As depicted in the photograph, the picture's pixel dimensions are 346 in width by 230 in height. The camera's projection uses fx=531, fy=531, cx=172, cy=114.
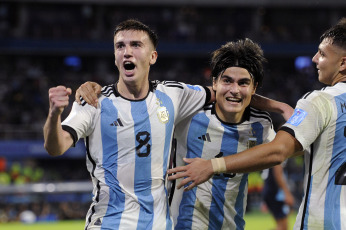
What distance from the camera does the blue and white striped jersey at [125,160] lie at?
3871 mm

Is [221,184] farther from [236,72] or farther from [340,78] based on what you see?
[340,78]

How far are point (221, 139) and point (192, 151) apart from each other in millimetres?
264

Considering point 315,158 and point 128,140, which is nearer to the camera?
point 315,158

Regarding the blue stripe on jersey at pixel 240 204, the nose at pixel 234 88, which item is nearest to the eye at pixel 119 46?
the nose at pixel 234 88

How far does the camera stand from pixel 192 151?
4461 millimetres

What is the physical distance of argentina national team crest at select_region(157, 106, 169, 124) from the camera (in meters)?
4.11

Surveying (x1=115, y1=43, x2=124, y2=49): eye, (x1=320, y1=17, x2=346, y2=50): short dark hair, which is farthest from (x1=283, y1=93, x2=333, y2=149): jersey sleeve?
(x1=115, y1=43, x2=124, y2=49): eye

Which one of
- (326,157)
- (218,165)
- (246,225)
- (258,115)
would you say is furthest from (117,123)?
(246,225)

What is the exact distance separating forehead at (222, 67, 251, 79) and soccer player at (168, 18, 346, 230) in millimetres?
909

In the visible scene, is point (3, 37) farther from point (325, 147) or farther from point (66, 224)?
point (325, 147)

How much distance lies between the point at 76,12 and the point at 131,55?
24817 millimetres

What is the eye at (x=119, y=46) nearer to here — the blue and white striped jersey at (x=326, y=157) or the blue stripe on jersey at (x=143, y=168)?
the blue stripe on jersey at (x=143, y=168)

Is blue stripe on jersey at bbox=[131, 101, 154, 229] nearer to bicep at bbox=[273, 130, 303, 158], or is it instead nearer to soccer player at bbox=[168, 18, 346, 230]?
soccer player at bbox=[168, 18, 346, 230]

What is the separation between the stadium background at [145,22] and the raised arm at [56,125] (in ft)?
56.8
